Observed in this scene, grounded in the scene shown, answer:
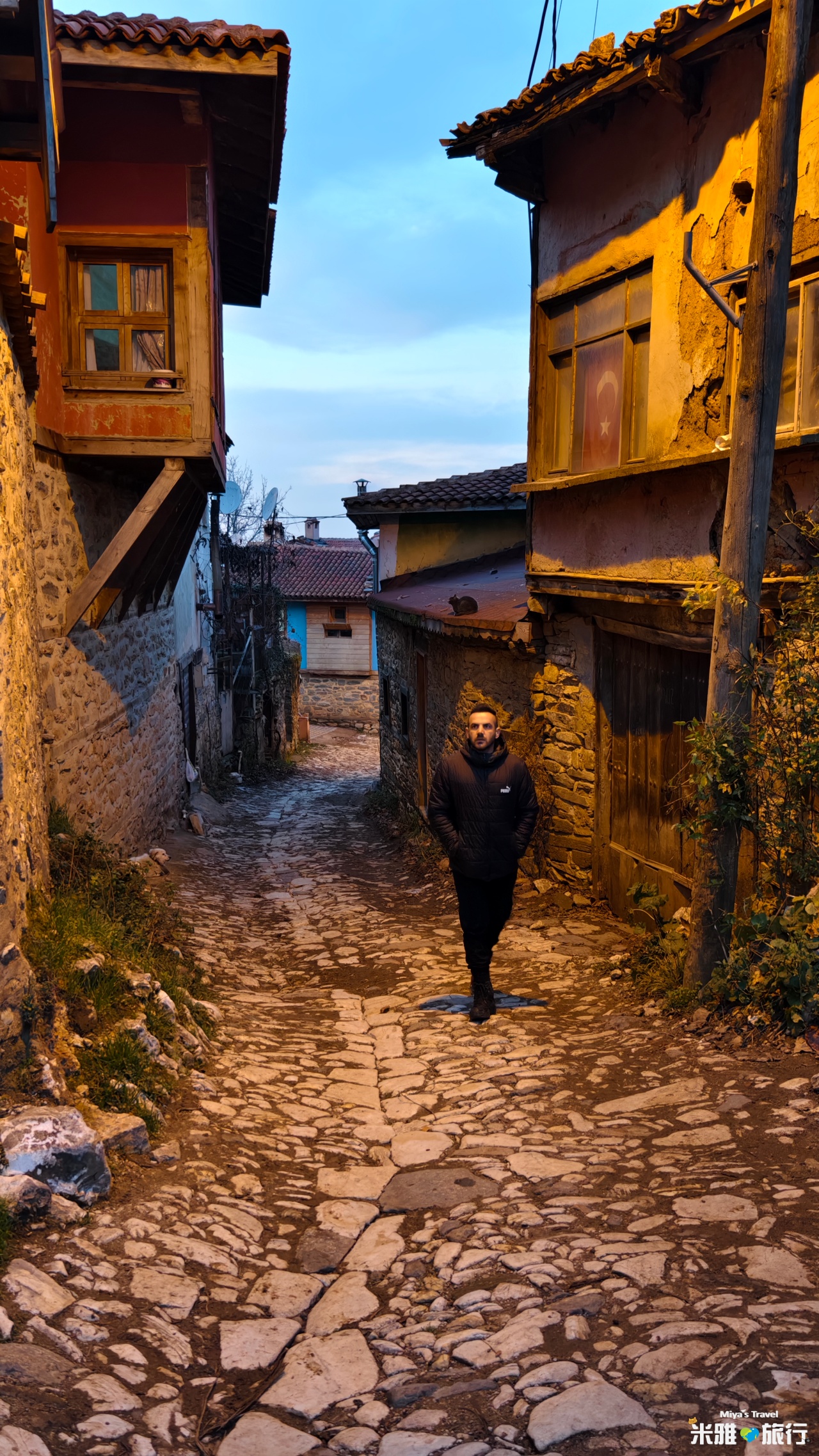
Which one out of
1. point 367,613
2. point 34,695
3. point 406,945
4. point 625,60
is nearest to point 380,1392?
point 34,695

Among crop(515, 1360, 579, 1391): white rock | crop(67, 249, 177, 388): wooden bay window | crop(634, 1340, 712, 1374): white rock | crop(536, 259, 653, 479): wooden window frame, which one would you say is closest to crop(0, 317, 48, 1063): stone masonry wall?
crop(67, 249, 177, 388): wooden bay window

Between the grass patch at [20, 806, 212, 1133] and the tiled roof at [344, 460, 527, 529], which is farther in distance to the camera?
the tiled roof at [344, 460, 527, 529]

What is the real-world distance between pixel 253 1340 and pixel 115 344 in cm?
726

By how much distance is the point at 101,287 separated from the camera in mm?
8039

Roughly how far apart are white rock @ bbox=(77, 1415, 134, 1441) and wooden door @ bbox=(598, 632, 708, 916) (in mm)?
4491

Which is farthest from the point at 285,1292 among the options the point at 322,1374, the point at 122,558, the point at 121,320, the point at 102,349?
the point at 121,320

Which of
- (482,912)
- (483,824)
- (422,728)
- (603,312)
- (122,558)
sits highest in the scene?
(603,312)

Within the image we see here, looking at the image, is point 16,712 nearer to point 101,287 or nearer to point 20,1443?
point 20,1443

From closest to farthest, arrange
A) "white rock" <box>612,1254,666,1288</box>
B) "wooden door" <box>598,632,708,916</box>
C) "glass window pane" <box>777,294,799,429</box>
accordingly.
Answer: "white rock" <box>612,1254,666,1288</box> < "glass window pane" <box>777,294,799,429</box> < "wooden door" <box>598,632,708,916</box>

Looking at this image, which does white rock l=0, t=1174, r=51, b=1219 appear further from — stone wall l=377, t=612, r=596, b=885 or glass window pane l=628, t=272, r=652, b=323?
glass window pane l=628, t=272, r=652, b=323

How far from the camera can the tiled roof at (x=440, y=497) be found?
1605 centimetres

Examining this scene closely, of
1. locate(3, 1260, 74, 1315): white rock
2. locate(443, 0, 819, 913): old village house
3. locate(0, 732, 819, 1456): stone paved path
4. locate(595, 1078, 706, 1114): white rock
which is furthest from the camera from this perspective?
locate(443, 0, 819, 913): old village house

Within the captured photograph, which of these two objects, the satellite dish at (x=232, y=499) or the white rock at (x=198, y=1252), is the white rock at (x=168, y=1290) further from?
the satellite dish at (x=232, y=499)

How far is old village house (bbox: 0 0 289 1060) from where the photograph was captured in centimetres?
691
